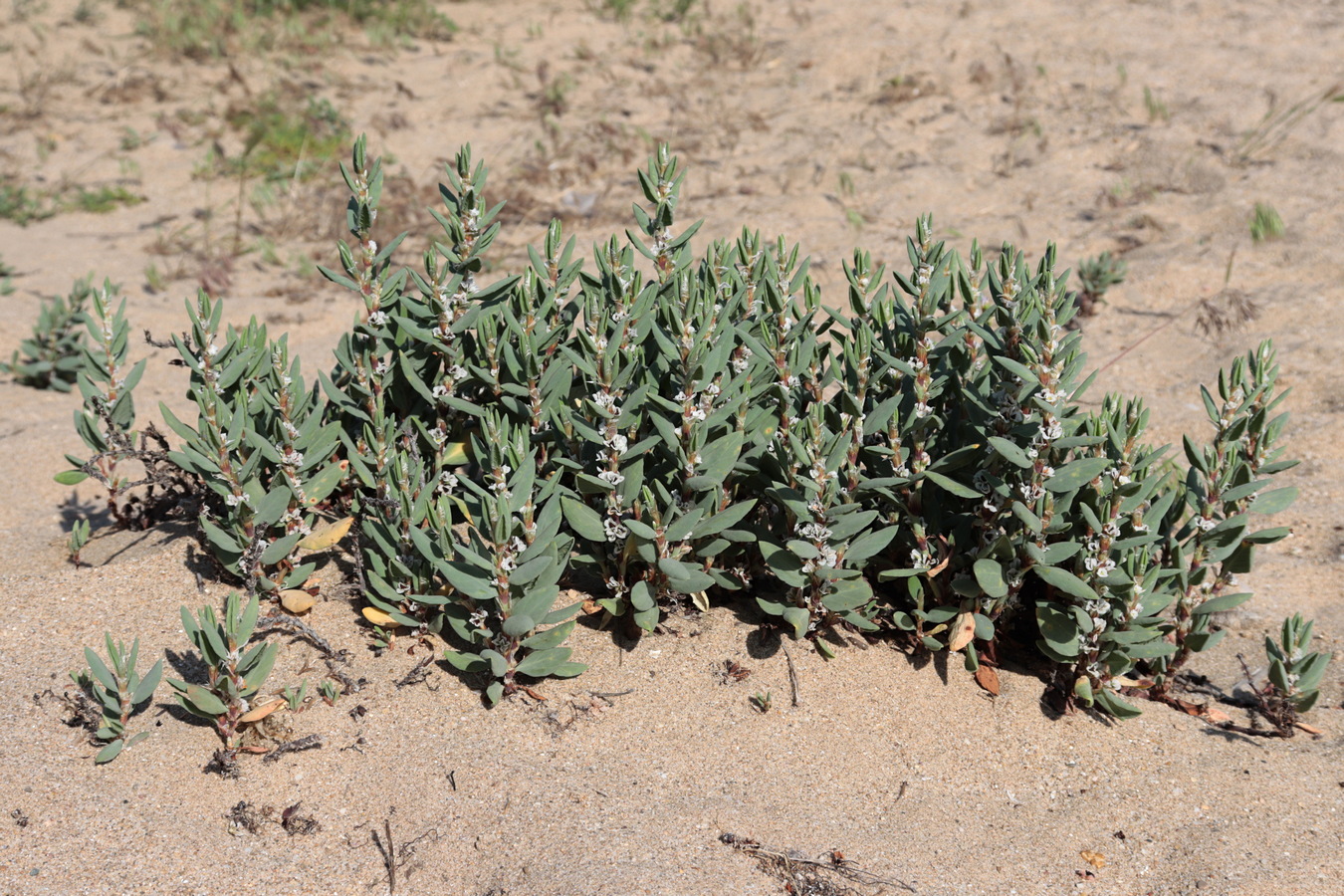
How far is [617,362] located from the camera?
2990 mm

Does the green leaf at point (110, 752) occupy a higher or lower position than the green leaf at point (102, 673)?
lower

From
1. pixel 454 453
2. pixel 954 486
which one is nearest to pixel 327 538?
pixel 454 453

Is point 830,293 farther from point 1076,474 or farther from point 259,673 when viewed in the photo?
point 259,673

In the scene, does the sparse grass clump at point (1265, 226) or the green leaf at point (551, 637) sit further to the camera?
the sparse grass clump at point (1265, 226)

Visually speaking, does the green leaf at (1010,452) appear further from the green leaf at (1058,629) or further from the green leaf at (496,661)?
the green leaf at (496,661)

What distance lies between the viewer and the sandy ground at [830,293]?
262 cm

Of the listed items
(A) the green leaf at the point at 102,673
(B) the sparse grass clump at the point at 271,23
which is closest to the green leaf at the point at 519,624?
(A) the green leaf at the point at 102,673

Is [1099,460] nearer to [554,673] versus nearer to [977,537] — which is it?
[977,537]

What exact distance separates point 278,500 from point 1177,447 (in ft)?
11.2

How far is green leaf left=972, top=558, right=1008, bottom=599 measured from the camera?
2865 mm

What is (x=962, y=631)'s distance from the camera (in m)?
3.03

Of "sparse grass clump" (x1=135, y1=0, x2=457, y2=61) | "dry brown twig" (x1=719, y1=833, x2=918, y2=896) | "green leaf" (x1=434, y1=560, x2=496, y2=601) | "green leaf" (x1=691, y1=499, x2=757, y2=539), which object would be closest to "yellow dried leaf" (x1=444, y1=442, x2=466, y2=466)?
"green leaf" (x1=434, y1=560, x2=496, y2=601)

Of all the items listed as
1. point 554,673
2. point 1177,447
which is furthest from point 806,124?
point 554,673

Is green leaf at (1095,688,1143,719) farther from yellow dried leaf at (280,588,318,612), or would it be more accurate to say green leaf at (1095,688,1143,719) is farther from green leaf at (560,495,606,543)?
yellow dried leaf at (280,588,318,612)
